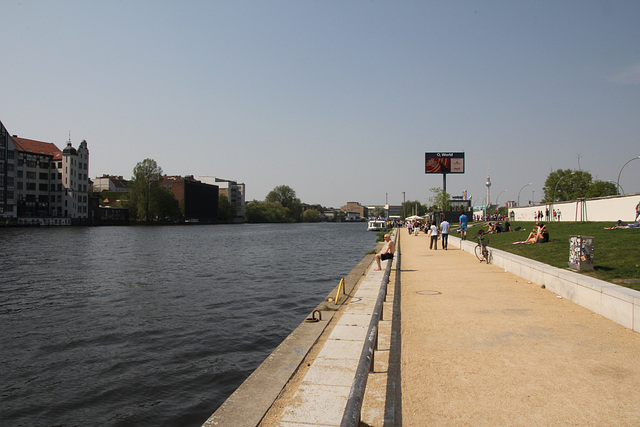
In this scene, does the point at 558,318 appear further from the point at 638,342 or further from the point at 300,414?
the point at 300,414

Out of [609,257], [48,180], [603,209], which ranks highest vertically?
[48,180]

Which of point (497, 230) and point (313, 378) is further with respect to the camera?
point (497, 230)

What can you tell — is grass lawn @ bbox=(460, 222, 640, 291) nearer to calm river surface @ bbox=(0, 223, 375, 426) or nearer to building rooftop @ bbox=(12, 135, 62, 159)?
calm river surface @ bbox=(0, 223, 375, 426)

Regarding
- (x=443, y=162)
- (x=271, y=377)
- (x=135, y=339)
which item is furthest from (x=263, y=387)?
(x=443, y=162)

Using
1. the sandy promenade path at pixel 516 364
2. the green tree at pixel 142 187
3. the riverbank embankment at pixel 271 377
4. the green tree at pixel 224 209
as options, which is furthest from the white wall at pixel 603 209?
the green tree at pixel 224 209

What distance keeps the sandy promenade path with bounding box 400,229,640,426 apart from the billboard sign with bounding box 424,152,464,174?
48487 millimetres

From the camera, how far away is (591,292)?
9750 millimetres

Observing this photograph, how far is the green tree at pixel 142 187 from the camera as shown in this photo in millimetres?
112062

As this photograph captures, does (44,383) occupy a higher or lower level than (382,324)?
lower

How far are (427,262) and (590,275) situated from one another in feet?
36.7

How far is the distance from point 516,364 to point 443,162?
178ft

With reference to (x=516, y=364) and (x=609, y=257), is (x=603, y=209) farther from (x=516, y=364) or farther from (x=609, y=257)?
(x=516, y=364)

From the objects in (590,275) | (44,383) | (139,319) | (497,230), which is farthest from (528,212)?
(44,383)

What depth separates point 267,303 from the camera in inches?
612
